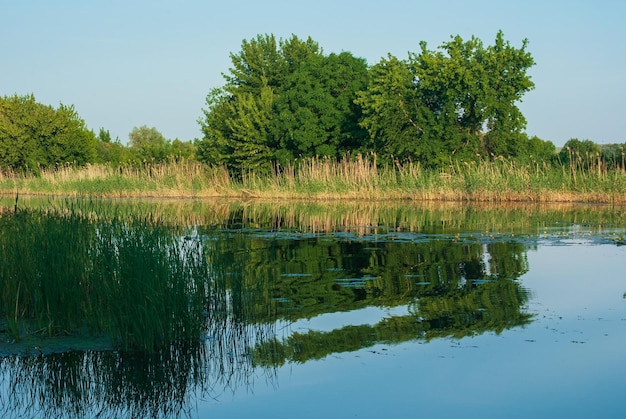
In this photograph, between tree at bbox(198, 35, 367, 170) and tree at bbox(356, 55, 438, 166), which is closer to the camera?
tree at bbox(356, 55, 438, 166)

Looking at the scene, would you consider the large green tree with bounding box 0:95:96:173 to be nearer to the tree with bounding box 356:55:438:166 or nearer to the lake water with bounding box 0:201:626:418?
the tree with bounding box 356:55:438:166

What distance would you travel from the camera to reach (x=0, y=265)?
8.91 meters

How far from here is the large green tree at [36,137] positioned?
53719 mm

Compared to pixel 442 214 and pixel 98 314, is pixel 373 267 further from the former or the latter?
pixel 442 214

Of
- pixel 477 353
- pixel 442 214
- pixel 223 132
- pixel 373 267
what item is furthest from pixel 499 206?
pixel 223 132

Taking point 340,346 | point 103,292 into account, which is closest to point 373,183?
point 103,292

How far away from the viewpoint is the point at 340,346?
294 inches

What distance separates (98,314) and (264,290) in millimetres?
2874

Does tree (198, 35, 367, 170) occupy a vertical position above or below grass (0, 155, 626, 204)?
above

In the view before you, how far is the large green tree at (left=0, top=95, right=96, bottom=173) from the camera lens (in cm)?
5372

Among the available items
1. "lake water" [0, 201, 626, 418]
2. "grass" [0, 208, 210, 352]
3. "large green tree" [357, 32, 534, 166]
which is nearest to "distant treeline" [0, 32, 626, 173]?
"large green tree" [357, 32, 534, 166]

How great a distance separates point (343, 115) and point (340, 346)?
118 feet

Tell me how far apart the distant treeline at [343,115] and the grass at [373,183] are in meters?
0.98

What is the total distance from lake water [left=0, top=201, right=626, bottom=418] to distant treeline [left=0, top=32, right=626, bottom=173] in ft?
62.1
